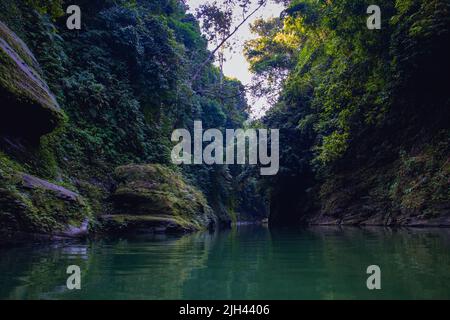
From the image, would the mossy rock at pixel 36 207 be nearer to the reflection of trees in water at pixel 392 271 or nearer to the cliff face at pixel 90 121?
the cliff face at pixel 90 121

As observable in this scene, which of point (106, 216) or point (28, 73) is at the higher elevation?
point (28, 73)

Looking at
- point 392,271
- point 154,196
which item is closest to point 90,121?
point 154,196

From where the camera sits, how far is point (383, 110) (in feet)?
41.7

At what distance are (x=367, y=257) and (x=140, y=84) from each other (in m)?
14.0

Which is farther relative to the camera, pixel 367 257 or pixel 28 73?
pixel 28 73

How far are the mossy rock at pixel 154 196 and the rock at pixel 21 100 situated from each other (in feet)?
10.7

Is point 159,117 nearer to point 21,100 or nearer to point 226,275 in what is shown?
point 21,100

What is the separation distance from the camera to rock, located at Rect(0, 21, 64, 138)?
7242 mm

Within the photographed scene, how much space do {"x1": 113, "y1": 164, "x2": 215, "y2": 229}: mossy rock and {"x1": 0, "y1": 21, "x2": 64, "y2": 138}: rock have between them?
326 cm

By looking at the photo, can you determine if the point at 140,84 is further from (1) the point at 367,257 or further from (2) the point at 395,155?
(1) the point at 367,257

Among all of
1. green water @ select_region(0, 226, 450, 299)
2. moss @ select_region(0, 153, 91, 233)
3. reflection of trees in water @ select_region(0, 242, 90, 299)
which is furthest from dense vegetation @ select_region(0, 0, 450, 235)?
green water @ select_region(0, 226, 450, 299)

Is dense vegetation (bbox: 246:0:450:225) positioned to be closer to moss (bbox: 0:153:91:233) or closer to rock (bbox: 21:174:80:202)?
rock (bbox: 21:174:80:202)

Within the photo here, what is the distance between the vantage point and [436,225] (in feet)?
34.8
